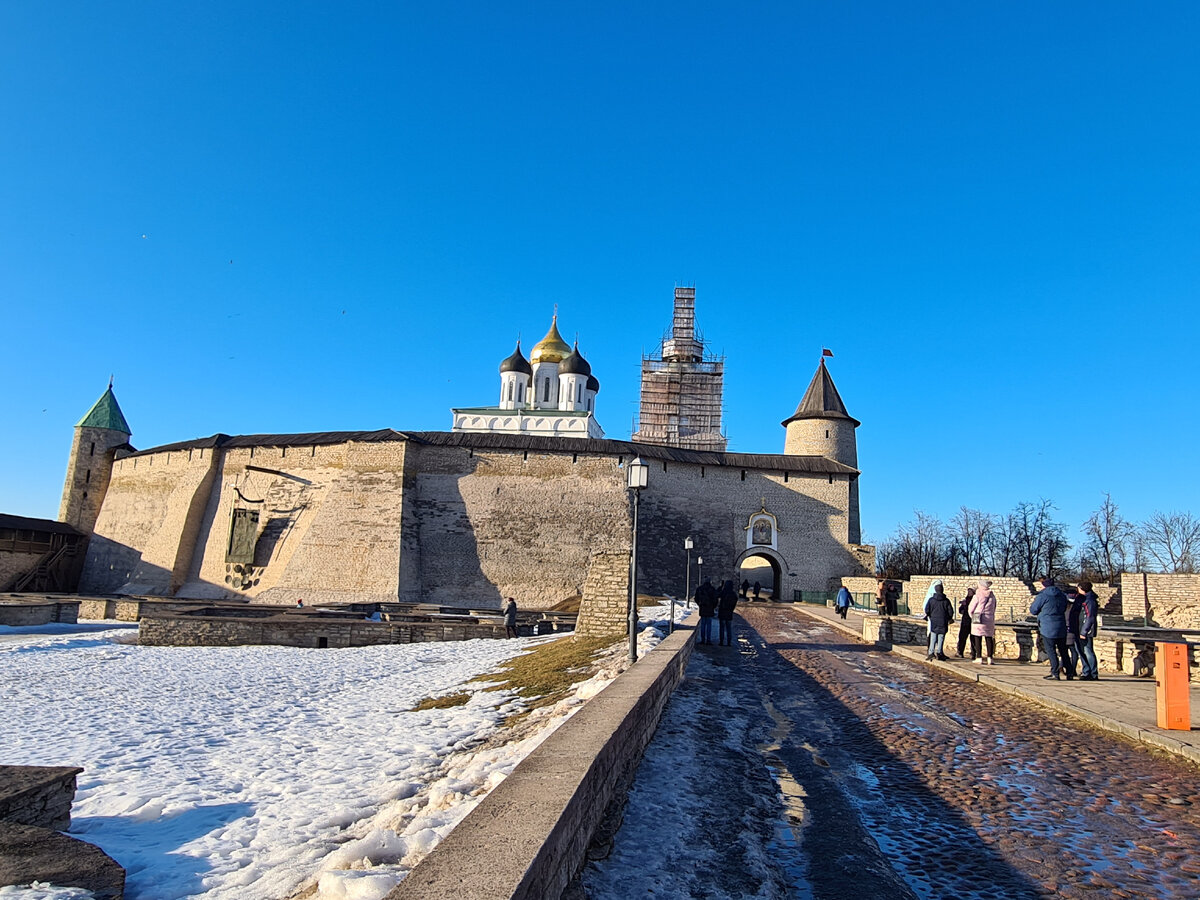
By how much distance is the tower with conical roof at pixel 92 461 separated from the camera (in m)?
35.9

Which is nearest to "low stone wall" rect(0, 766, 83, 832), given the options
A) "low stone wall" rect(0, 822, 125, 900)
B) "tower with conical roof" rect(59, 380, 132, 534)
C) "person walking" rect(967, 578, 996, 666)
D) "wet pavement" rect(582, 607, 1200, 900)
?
"low stone wall" rect(0, 822, 125, 900)

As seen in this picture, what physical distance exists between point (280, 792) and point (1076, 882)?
4.50m

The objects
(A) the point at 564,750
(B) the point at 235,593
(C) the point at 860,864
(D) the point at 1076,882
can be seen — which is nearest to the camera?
(D) the point at 1076,882

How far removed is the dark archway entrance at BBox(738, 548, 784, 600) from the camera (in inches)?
1222

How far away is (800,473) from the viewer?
32062 mm

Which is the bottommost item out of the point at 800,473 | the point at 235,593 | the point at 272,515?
the point at 235,593

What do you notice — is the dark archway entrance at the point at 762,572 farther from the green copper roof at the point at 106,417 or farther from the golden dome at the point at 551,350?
the green copper roof at the point at 106,417

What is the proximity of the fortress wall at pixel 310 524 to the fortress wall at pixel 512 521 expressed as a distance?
153cm

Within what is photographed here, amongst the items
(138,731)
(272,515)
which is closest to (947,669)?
(138,731)

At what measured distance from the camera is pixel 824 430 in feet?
114

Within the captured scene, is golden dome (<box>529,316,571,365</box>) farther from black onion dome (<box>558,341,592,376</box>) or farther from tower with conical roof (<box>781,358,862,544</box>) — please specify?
tower with conical roof (<box>781,358,862,544</box>)

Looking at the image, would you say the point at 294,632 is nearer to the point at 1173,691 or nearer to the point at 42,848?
the point at 42,848

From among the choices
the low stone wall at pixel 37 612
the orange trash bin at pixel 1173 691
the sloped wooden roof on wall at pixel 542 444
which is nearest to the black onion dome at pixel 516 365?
the sloped wooden roof on wall at pixel 542 444

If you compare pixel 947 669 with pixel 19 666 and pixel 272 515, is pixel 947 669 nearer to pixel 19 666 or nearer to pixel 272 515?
pixel 19 666
